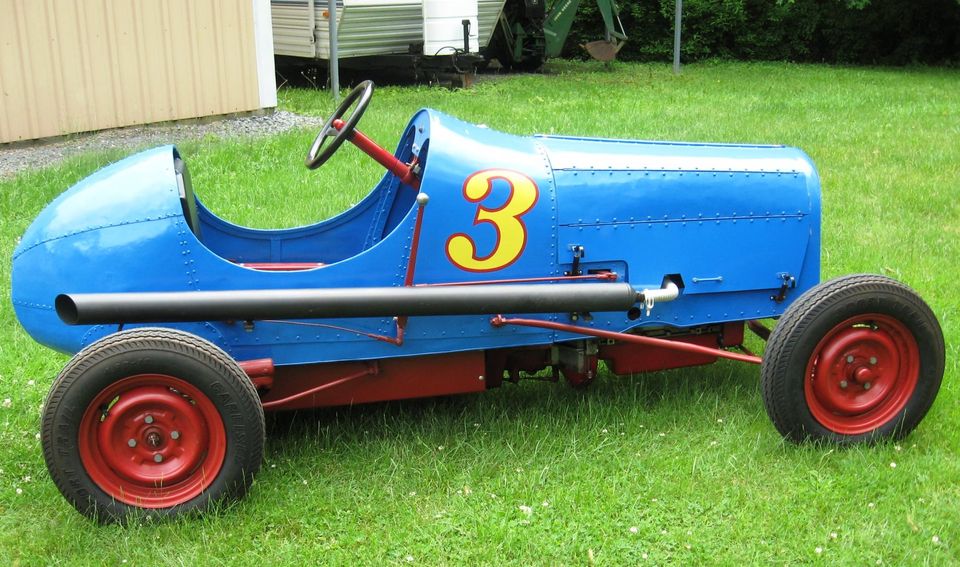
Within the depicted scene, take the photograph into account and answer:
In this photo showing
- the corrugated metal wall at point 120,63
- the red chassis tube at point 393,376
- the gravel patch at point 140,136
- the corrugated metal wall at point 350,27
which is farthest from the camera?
the corrugated metal wall at point 350,27

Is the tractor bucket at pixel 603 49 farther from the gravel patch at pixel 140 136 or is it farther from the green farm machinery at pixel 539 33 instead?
the gravel patch at pixel 140 136

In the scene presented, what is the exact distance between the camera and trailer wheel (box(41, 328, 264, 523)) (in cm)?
334

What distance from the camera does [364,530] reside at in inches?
140

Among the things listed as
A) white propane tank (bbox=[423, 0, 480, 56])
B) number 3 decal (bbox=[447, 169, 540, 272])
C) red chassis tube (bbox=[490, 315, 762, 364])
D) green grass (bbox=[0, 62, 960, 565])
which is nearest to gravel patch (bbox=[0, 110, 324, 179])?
green grass (bbox=[0, 62, 960, 565])

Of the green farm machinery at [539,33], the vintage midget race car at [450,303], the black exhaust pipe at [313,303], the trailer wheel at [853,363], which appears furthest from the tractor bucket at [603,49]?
the black exhaust pipe at [313,303]

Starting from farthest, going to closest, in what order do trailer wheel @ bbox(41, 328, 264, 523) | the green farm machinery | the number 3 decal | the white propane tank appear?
the green farm machinery < the white propane tank < the number 3 decal < trailer wheel @ bbox(41, 328, 264, 523)

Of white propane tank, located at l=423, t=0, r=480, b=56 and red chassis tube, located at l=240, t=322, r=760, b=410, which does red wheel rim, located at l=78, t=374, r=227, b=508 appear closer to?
red chassis tube, located at l=240, t=322, r=760, b=410

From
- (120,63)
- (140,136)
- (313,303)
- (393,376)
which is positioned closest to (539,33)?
(120,63)

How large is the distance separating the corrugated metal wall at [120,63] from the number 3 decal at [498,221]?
23.9 feet

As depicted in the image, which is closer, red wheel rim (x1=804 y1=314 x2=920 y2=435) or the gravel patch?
red wheel rim (x1=804 y1=314 x2=920 y2=435)

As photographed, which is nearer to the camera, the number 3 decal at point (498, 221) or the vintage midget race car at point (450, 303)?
the vintage midget race car at point (450, 303)

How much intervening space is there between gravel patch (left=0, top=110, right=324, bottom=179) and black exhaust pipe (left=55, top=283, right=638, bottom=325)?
5933 mm

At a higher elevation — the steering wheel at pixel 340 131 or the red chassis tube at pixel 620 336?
the steering wheel at pixel 340 131

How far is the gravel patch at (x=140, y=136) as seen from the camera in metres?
9.12
